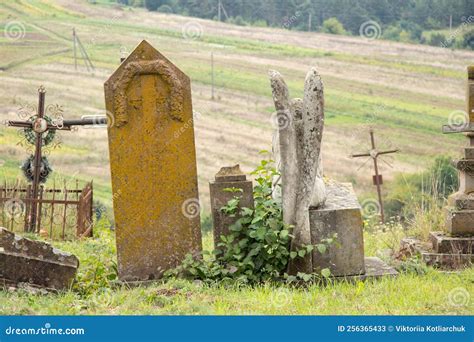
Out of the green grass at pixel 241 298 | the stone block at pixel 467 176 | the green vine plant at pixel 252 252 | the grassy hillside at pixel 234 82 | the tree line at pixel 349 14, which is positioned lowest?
the green grass at pixel 241 298

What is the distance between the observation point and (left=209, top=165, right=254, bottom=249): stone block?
29.0 ft

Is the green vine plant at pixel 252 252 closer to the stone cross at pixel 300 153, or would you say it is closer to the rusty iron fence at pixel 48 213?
the stone cross at pixel 300 153

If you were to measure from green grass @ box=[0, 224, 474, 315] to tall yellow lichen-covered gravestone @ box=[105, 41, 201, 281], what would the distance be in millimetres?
409

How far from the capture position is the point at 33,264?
831 centimetres

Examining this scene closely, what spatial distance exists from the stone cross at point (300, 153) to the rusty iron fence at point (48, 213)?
5.67 metres

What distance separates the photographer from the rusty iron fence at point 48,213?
13.7m

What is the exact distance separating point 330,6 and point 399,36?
4497mm

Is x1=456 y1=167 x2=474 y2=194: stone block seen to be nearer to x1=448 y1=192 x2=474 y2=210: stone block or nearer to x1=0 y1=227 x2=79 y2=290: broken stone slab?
x1=448 y1=192 x2=474 y2=210: stone block

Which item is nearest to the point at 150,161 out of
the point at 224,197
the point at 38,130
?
the point at 224,197

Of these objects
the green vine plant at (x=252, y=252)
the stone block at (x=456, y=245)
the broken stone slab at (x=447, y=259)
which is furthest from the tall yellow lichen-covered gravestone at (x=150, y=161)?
the stone block at (x=456, y=245)

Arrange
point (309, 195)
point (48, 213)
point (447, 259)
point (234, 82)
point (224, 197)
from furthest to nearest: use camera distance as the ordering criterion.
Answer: point (234, 82) → point (48, 213) → point (447, 259) → point (224, 197) → point (309, 195)

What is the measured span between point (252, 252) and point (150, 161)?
4.94 feet

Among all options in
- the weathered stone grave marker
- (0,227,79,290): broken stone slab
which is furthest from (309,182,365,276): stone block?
(0,227,79,290): broken stone slab

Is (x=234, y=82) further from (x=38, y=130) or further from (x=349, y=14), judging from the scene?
(x=38, y=130)
